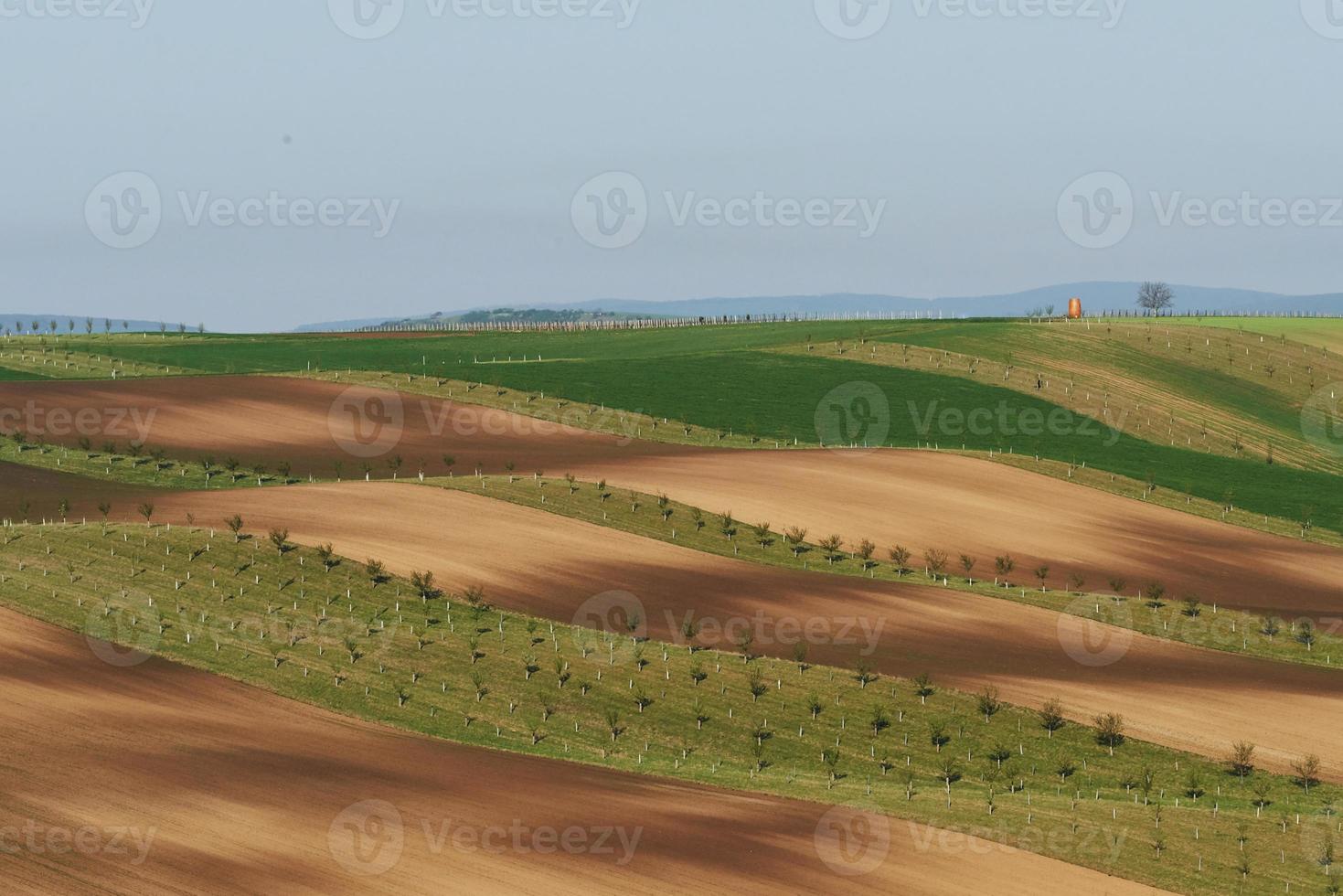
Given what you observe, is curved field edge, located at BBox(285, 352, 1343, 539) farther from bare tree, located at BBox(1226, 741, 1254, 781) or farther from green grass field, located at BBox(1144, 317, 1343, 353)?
green grass field, located at BBox(1144, 317, 1343, 353)

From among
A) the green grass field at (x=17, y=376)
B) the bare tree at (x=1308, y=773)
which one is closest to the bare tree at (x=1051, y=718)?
the bare tree at (x=1308, y=773)

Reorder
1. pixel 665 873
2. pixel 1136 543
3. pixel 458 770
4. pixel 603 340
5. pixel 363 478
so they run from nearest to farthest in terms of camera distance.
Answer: pixel 665 873 → pixel 458 770 → pixel 1136 543 → pixel 363 478 → pixel 603 340

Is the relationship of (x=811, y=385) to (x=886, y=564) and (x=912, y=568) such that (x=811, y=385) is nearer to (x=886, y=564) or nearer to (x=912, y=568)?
(x=886, y=564)

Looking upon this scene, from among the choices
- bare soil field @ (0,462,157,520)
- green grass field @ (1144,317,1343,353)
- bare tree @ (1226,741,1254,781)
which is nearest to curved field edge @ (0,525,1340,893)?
bare tree @ (1226,741,1254,781)

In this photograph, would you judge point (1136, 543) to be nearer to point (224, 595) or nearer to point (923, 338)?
point (224, 595)

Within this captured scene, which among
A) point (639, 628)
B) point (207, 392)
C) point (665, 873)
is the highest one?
point (207, 392)

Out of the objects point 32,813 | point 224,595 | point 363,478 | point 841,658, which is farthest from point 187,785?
point 363,478

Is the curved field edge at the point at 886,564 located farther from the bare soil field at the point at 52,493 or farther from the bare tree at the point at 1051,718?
the bare tree at the point at 1051,718

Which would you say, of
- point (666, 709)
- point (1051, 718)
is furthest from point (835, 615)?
point (1051, 718)
